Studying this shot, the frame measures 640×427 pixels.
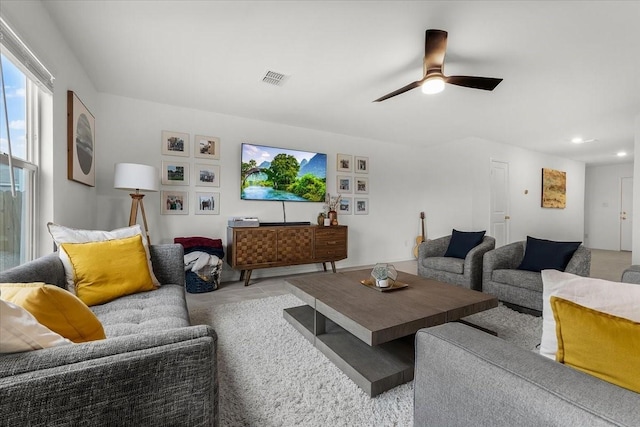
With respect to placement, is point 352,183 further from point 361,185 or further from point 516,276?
point 516,276

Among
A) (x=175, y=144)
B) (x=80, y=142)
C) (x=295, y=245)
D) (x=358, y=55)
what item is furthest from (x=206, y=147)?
(x=358, y=55)

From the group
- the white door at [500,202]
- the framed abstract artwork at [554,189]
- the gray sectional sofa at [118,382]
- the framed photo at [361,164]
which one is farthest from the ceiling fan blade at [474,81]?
the framed abstract artwork at [554,189]

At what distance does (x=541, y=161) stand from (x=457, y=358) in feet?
24.0

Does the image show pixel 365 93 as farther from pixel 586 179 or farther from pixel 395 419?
pixel 586 179

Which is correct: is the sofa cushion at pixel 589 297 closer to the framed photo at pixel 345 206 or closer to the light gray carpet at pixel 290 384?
the light gray carpet at pixel 290 384

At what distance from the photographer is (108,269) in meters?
1.78

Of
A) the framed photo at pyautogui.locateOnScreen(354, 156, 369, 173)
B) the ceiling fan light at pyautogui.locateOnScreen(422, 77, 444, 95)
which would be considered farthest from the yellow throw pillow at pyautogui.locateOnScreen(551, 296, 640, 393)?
the framed photo at pyautogui.locateOnScreen(354, 156, 369, 173)

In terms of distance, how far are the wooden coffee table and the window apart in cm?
184

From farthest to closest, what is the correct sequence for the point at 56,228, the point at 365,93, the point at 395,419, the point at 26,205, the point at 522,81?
the point at 365,93
the point at 522,81
the point at 26,205
the point at 56,228
the point at 395,419

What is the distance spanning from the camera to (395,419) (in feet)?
4.38

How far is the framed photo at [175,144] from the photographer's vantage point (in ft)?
12.1

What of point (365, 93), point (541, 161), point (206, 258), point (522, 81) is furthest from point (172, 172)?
point (541, 161)

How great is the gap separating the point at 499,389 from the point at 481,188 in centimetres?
527

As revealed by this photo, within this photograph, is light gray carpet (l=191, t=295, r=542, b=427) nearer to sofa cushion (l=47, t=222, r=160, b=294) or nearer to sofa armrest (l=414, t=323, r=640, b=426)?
sofa armrest (l=414, t=323, r=640, b=426)
